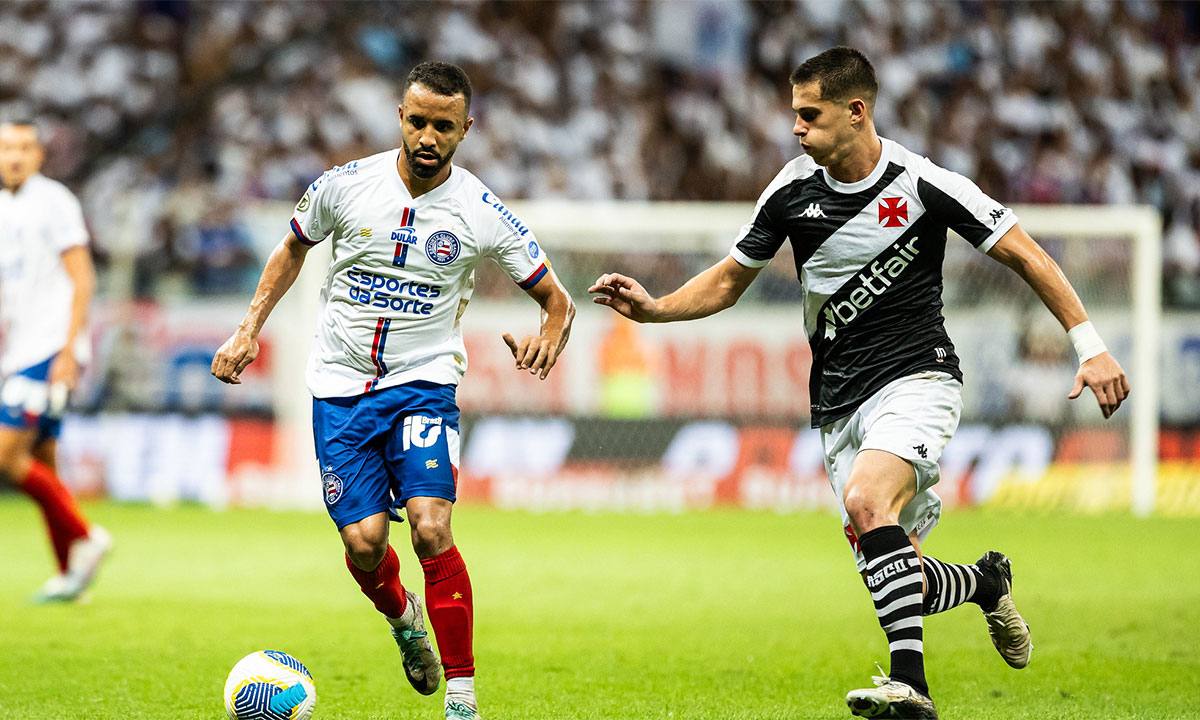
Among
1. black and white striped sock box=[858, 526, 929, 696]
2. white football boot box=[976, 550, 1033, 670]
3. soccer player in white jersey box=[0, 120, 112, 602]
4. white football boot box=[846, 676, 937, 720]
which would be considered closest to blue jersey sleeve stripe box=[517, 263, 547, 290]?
black and white striped sock box=[858, 526, 929, 696]

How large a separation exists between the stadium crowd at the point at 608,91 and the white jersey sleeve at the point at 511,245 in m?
12.9

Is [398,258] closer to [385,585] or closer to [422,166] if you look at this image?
[422,166]

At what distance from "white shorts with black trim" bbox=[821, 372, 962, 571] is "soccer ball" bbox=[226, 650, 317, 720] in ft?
6.73

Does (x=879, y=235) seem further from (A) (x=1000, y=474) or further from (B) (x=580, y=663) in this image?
(A) (x=1000, y=474)

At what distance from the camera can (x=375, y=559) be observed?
18.2ft

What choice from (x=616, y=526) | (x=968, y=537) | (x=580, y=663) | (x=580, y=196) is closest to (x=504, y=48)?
(x=580, y=196)

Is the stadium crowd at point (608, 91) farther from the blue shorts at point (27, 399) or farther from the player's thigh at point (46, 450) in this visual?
the blue shorts at point (27, 399)

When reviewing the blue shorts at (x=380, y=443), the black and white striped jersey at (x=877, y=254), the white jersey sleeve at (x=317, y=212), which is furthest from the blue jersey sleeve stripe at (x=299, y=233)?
the black and white striped jersey at (x=877, y=254)

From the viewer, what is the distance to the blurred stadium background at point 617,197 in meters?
15.2

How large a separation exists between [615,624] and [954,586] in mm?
2821

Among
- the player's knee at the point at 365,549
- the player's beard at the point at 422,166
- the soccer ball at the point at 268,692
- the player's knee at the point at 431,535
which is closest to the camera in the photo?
A: the soccer ball at the point at 268,692

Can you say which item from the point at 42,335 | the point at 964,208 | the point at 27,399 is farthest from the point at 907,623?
the point at 42,335

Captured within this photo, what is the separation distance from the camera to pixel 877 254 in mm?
5547

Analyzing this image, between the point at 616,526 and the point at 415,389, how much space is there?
8.39 metres
